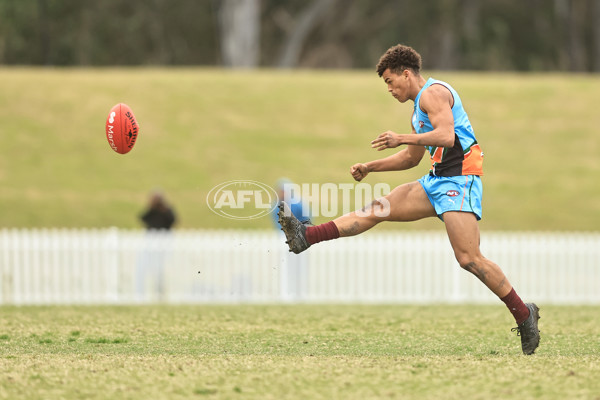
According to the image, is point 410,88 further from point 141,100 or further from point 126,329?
point 141,100

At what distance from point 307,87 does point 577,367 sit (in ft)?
79.1

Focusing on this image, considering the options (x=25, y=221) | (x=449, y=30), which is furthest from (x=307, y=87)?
(x=449, y=30)

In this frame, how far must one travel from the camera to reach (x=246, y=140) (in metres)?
26.1

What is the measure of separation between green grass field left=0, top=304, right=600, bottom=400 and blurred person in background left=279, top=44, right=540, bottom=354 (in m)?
0.55

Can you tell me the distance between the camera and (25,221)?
2161 cm

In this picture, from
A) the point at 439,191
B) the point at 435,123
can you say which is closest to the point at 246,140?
the point at 439,191

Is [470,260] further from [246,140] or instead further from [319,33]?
[319,33]

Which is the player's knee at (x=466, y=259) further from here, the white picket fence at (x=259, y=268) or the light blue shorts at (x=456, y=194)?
the white picket fence at (x=259, y=268)

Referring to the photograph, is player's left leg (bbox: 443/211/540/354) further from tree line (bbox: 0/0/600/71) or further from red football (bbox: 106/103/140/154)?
tree line (bbox: 0/0/600/71)

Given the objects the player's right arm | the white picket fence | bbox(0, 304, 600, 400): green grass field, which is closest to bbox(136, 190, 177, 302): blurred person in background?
the white picket fence

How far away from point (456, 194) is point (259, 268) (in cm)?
855

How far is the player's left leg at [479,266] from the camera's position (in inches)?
251

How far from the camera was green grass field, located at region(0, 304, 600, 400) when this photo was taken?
199 inches

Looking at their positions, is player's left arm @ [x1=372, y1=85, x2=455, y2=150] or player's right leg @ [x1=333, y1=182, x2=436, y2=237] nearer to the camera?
player's left arm @ [x1=372, y1=85, x2=455, y2=150]
